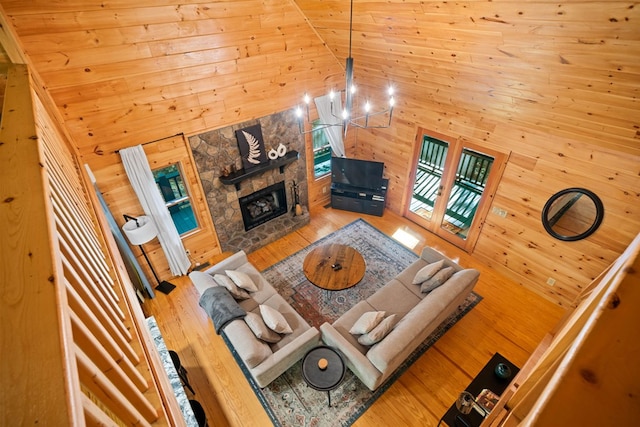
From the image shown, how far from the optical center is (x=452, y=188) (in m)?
5.17

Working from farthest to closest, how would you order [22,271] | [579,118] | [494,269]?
[494,269] → [579,118] → [22,271]

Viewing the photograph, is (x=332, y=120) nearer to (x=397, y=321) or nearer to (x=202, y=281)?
(x=202, y=281)

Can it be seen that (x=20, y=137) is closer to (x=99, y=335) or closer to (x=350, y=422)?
(x=99, y=335)

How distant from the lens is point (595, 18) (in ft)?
6.72

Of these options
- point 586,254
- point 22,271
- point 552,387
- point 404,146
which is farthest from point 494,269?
point 22,271

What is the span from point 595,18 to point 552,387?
A: 276 cm

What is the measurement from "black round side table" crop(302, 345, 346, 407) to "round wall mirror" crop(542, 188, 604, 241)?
3.33m

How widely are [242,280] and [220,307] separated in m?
0.49

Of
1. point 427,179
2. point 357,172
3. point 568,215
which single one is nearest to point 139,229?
point 357,172

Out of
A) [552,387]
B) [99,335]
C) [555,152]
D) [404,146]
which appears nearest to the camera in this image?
[552,387]

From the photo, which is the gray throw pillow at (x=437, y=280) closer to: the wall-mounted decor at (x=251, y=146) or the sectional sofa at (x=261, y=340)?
the sectional sofa at (x=261, y=340)

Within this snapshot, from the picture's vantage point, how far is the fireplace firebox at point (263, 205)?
17.2ft

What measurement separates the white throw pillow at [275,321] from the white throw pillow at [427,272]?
1783mm

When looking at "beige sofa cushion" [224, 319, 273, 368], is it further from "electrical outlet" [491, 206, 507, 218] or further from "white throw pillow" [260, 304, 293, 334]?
"electrical outlet" [491, 206, 507, 218]
